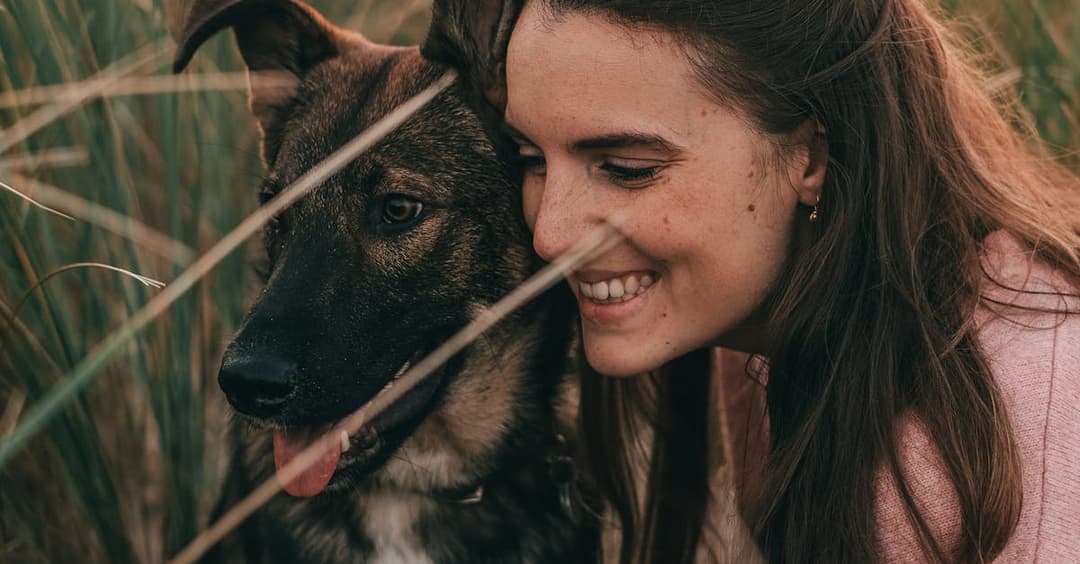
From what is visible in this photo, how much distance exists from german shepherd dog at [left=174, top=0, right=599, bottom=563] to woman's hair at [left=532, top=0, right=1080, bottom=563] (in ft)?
1.80

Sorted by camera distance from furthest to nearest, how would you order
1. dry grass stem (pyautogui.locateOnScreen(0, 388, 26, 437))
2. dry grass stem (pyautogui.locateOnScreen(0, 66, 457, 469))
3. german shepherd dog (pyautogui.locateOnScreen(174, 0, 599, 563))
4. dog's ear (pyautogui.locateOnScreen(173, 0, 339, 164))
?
1. dog's ear (pyautogui.locateOnScreen(173, 0, 339, 164))
2. dry grass stem (pyautogui.locateOnScreen(0, 388, 26, 437))
3. german shepherd dog (pyautogui.locateOnScreen(174, 0, 599, 563))
4. dry grass stem (pyautogui.locateOnScreen(0, 66, 457, 469))

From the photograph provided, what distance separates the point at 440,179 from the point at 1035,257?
1.42 m

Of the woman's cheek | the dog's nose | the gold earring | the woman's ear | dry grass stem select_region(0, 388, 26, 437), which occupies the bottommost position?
dry grass stem select_region(0, 388, 26, 437)

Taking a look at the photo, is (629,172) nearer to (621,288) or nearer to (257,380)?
(621,288)

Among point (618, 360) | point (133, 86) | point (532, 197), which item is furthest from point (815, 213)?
point (133, 86)

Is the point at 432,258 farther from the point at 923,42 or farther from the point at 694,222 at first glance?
the point at 923,42

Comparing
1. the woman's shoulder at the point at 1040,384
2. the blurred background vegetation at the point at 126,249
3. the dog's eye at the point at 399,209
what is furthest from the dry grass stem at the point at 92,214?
the woman's shoulder at the point at 1040,384

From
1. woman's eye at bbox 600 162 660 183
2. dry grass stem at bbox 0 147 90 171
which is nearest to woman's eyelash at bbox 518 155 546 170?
woman's eye at bbox 600 162 660 183

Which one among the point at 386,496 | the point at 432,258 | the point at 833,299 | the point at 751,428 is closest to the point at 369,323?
the point at 432,258

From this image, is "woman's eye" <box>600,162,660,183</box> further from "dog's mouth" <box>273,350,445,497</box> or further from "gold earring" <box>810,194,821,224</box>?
"dog's mouth" <box>273,350,445,497</box>

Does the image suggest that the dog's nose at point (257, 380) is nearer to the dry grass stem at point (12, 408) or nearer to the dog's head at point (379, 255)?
the dog's head at point (379, 255)

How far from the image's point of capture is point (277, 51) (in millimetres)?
2938

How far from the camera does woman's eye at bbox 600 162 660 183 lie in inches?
87.9

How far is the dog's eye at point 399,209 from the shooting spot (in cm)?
254
